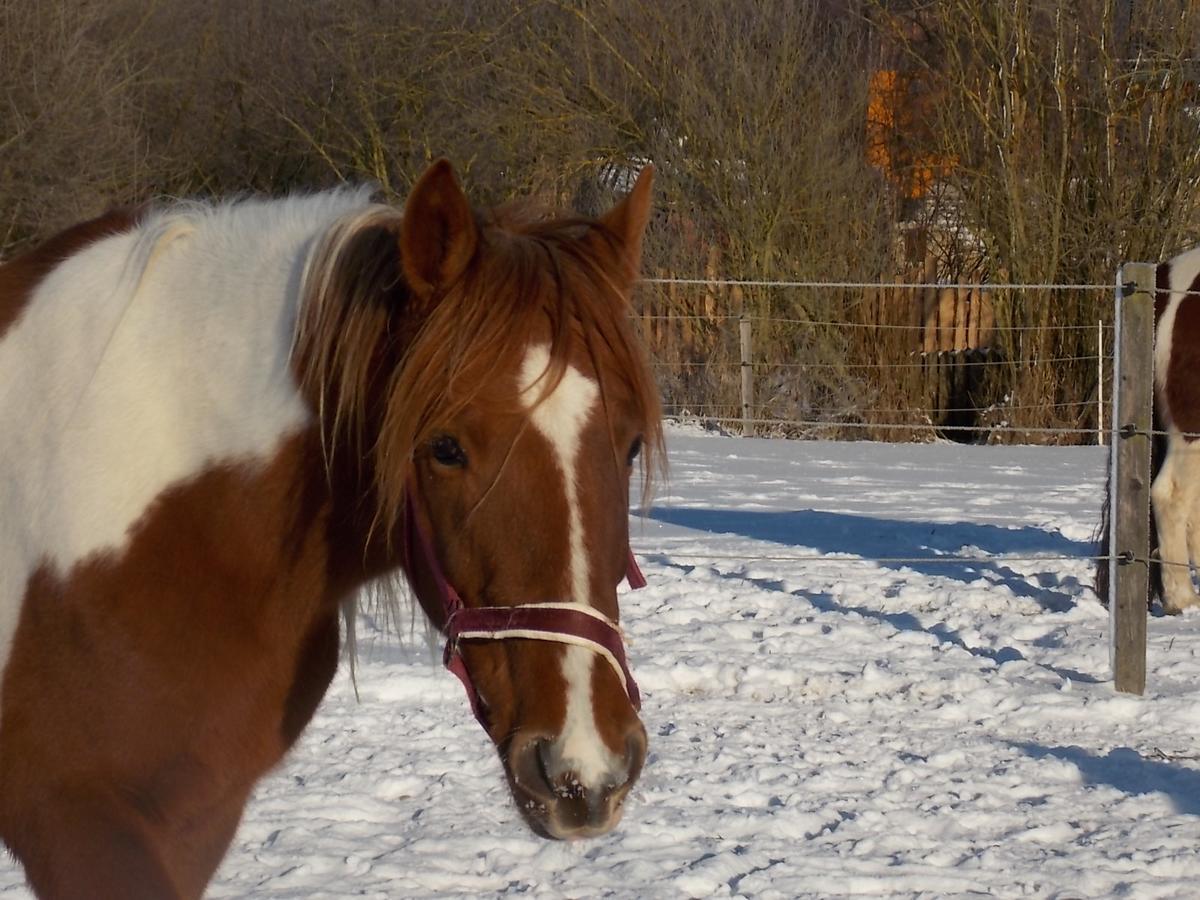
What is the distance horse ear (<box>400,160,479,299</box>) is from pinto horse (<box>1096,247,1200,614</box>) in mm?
5816

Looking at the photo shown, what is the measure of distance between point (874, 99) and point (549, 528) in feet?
50.5

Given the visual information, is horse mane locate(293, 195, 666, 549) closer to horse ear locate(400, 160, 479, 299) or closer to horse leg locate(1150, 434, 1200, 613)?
horse ear locate(400, 160, 479, 299)

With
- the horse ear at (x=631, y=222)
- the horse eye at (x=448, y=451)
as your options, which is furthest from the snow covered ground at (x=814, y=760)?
the horse eye at (x=448, y=451)

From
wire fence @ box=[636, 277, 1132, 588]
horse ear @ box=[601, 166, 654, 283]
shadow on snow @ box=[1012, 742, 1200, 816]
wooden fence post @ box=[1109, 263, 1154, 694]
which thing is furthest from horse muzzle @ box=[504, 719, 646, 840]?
wire fence @ box=[636, 277, 1132, 588]

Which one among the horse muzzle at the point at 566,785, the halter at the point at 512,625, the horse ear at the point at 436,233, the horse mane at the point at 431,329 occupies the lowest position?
the horse muzzle at the point at 566,785

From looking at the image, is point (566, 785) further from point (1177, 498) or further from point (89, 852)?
point (1177, 498)

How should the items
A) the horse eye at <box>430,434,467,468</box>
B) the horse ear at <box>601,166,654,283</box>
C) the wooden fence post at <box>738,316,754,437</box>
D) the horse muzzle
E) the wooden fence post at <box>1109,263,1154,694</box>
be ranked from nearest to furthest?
1. the horse muzzle
2. the horse eye at <box>430,434,467,468</box>
3. the horse ear at <box>601,166,654,283</box>
4. the wooden fence post at <box>1109,263,1154,694</box>
5. the wooden fence post at <box>738,316,754,437</box>

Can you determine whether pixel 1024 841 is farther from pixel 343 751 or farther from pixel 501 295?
pixel 501 295

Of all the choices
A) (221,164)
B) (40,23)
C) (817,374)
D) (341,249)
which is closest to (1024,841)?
(341,249)

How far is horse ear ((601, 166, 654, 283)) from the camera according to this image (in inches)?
85.5

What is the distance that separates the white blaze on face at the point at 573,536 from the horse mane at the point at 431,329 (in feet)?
0.07

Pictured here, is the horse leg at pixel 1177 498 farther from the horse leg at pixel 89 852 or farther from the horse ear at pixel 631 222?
the horse leg at pixel 89 852

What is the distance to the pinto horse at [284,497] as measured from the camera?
6.06 ft

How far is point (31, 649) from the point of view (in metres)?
2.04
